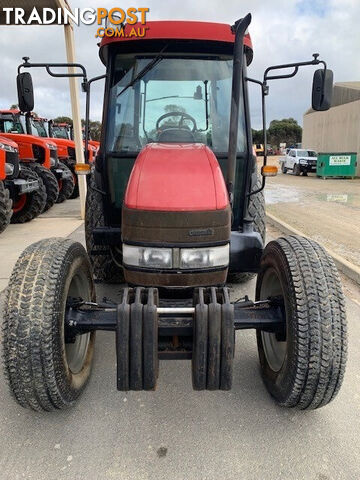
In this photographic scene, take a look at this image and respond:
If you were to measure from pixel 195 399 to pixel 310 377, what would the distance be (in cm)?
76

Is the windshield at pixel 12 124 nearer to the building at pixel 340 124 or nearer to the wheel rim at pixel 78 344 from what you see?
the wheel rim at pixel 78 344

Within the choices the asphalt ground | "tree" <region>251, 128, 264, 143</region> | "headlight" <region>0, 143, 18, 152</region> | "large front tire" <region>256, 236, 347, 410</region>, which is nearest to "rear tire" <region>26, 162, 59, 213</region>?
"headlight" <region>0, 143, 18, 152</region>

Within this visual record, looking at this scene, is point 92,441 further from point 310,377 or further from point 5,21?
point 5,21

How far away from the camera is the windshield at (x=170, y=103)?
296cm

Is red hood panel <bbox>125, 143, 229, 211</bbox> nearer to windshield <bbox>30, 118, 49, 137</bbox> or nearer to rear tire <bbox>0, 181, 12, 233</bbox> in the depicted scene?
rear tire <bbox>0, 181, 12, 233</bbox>

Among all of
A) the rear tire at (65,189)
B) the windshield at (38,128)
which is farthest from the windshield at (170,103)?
the windshield at (38,128)

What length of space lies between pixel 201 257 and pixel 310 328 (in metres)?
0.66

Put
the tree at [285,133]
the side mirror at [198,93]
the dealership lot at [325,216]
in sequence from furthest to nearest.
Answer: the tree at [285,133] < the dealership lot at [325,216] < the side mirror at [198,93]

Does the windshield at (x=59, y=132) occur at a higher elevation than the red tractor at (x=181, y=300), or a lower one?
higher

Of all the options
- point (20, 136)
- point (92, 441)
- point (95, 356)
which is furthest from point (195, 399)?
point (20, 136)

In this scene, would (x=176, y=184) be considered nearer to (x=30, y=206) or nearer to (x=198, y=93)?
(x=198, y=93)

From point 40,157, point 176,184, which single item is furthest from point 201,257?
point 40,157

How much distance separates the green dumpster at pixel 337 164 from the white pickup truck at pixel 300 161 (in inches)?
69.7

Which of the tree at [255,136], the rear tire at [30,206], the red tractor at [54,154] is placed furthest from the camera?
the red tractor at [54,154]
